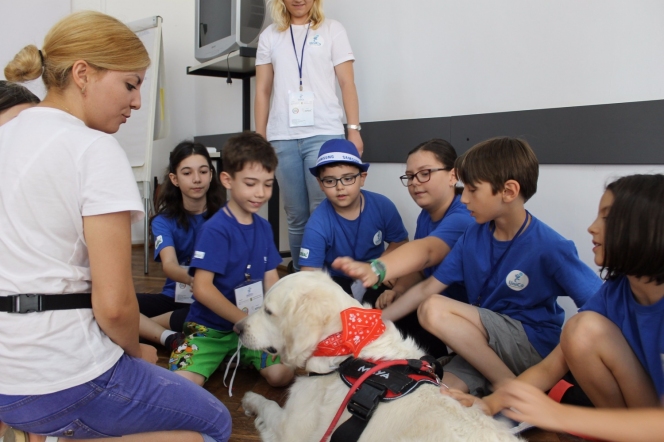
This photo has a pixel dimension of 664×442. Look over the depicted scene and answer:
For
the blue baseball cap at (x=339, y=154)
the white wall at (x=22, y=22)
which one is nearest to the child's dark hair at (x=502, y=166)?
the blue baseball cap at (x=339, y=154)

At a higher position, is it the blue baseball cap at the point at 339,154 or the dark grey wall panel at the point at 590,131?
the dark grey wall panel at the point at 590,131

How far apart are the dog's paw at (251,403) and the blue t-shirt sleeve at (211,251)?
1.79ft

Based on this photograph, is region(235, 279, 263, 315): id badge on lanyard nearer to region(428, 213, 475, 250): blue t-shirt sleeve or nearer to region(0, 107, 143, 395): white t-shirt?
region(428, 213, 475, 250): blue t-shirt sleeve

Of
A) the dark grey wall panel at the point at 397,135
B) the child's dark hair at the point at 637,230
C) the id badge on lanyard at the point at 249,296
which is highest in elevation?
the dark grey wall panel at the point at 397,135

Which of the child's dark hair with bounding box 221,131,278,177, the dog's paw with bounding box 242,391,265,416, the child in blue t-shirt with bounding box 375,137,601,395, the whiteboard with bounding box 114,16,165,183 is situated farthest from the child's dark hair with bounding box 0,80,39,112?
the whiteboard with bounding box 114,16,165,183

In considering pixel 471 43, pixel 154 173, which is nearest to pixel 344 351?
pixel 471 43

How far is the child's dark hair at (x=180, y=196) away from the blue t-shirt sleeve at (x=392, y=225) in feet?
3.32

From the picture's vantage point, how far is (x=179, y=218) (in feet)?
9.41

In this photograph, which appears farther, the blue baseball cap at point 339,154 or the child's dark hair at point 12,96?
the blue baseball cap at point 339,154

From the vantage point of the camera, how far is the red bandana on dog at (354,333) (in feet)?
4.72

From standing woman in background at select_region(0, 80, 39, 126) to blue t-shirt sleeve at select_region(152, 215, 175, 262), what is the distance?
0.97 metres

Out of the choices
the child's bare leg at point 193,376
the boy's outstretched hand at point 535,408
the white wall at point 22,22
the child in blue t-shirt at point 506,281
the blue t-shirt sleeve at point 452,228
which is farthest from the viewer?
the white wall at point 22,22

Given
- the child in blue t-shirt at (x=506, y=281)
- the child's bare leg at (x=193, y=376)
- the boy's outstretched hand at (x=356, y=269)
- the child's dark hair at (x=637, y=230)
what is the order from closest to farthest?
1. the child's dark hair at (x=637, y=230)
2. the boy's outstretched hand at (x=356, y=269)
3. the child in blue t-shirt at (x=506, y=281)
4. the child's bare leg at (x=193, y=376)

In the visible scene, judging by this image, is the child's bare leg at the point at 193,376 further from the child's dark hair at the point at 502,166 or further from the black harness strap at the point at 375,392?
the child's dark hair at the point at 502,166
